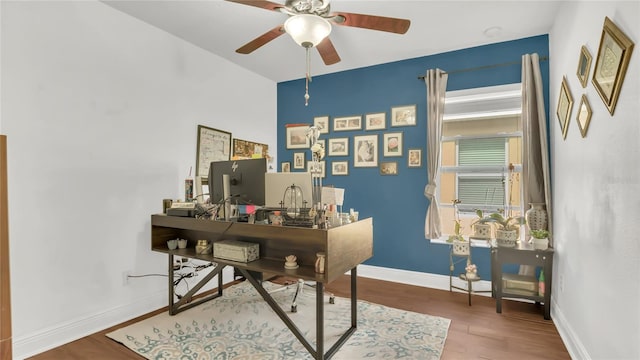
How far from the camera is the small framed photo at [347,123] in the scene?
409cm

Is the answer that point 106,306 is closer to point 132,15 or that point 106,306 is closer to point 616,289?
point 132,15

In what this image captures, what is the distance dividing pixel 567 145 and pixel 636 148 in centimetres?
123

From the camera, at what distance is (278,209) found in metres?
2.49

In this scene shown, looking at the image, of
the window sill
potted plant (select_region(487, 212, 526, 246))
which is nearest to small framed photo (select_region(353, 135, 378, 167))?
the window sill

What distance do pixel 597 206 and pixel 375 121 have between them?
8.36 ft

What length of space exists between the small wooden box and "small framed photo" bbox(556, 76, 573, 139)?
2626 mm

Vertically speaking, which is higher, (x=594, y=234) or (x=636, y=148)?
(x=636, y=148)

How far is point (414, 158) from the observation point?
12.2 feet

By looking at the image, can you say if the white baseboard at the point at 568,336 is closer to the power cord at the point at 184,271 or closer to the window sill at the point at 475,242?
the window sill at the point at 475,242

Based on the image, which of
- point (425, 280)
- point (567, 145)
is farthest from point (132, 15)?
point (425, 280)

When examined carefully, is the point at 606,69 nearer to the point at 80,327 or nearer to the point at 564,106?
the point at 564,106

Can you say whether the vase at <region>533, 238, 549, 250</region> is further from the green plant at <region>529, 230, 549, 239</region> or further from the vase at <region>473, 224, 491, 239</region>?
the vase at <region>473, 224, 491, 239</region>

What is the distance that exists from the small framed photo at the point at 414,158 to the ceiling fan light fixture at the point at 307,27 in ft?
7.24

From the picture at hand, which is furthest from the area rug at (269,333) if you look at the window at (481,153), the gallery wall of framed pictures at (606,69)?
the gallery wall of framed pictures at (606,69)
